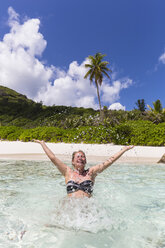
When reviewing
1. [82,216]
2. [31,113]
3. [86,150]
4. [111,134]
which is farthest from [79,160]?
[31,113]

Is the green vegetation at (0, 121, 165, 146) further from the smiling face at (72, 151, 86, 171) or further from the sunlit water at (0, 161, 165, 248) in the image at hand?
the smiling face at (72, 151, 86, 171)

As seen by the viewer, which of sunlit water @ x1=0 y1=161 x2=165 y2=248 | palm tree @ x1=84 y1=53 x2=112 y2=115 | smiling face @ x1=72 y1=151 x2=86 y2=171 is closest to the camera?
sunlit water @ x1=0 y1=161 x2=165 y2=248

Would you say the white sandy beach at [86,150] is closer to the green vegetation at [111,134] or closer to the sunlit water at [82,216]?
the green vegetation at [111,134]

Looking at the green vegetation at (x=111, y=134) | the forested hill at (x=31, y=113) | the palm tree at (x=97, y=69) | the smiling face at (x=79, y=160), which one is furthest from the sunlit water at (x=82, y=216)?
the forested hill at (x=31, y=113)

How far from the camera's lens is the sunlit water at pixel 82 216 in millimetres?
2906

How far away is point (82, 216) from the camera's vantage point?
350 cm

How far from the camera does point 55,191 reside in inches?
231

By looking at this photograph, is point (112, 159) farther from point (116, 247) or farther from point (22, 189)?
point (22, 189)

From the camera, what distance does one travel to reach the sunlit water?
291 centimetres

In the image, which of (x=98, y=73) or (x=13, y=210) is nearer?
(x=13, y=210)

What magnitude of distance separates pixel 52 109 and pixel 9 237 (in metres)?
54.4

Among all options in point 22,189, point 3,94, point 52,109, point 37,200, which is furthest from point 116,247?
point 3,94

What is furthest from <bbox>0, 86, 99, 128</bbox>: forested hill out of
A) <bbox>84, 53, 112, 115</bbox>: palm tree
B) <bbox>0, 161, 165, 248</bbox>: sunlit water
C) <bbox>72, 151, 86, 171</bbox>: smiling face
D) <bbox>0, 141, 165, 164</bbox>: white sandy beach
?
<bbox>72, 151, 86, 171</bbox>: smiling face

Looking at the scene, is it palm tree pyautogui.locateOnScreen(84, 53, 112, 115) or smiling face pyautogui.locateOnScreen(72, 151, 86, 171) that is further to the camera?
palm tree pyautogui.locateOnScreen(84, 53, 112, 115)
